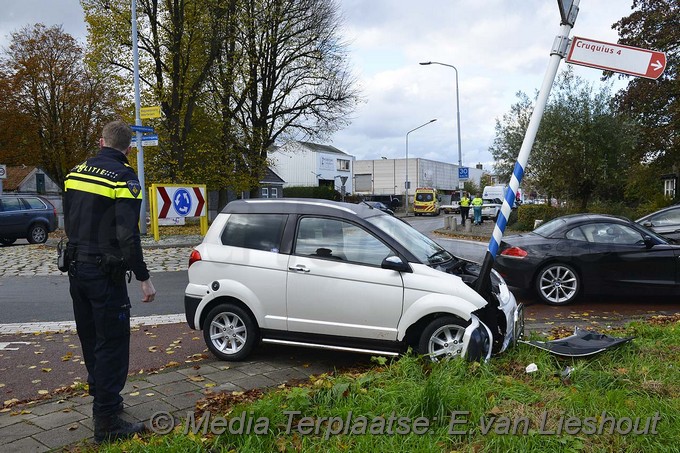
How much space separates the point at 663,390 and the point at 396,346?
2.12 metres

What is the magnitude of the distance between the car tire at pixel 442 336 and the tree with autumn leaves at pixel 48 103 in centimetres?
3972

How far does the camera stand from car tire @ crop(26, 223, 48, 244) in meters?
19.3

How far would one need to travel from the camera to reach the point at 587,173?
24.8 metres

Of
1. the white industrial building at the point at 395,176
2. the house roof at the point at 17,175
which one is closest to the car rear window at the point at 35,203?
the house roof at the point at 17,175

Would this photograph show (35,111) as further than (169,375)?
Yes

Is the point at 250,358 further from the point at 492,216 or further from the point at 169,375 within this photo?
the point at 492,216

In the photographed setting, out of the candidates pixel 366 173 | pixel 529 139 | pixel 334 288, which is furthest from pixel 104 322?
pixel 366 173

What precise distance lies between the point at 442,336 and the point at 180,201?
12931 millimetres

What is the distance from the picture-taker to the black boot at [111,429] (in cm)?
363

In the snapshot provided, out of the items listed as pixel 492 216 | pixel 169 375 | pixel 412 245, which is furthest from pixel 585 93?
pixel 169 375

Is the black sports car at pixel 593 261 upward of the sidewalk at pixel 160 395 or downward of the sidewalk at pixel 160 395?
upward

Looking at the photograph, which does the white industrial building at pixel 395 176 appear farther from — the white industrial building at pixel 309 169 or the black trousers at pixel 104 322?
the black trousers at pixel 104 322

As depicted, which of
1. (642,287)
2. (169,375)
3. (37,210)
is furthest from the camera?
(37,210)

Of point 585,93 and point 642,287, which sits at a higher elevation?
point 585,93
